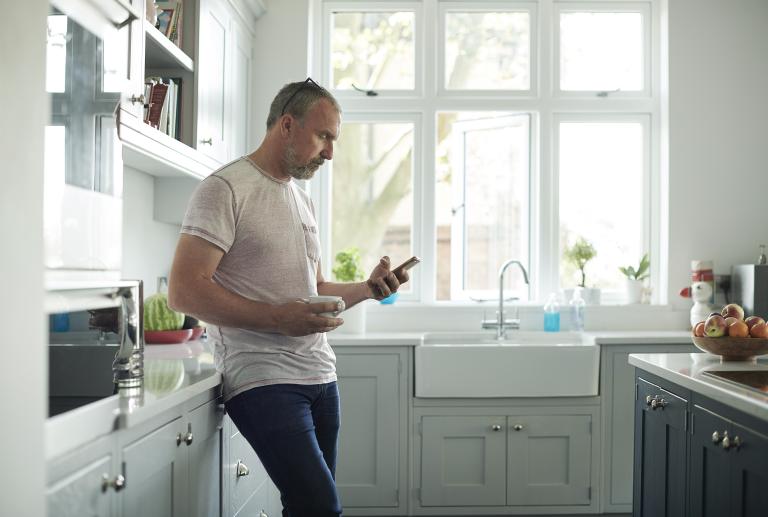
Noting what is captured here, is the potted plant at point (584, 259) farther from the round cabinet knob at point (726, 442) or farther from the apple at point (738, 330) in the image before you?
the round cabinet knob at point (726, 442)

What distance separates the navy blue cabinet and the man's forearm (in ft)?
3.58

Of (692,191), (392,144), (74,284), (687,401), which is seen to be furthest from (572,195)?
(74,284)

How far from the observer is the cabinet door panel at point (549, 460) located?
339 cm

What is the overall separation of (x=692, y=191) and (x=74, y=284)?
334cm

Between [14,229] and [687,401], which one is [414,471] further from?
[14,229]

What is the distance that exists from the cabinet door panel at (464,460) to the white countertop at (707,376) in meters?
1.05

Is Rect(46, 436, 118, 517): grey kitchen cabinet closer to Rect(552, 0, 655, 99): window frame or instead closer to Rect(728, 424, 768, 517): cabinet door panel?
Rect(728, 424, 768, 517): cabinet door panel

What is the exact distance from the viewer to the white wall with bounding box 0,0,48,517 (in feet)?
3.60

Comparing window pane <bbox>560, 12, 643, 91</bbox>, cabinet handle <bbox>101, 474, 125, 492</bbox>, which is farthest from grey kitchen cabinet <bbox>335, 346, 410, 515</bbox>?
cabinet handle <bbox>101, 474, 125, 492</bbox>

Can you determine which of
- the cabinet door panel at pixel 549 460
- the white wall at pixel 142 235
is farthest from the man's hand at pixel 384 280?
the cabinet door panel at pixel 549 460

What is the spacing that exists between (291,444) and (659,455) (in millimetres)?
1172

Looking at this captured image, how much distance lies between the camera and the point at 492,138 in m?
4.11

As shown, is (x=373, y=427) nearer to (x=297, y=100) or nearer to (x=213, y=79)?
(x=213, y=79)


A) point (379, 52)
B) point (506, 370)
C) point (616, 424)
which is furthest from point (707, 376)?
point (379, 52)
